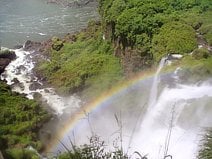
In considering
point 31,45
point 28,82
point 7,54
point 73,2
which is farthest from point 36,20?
point 28,82

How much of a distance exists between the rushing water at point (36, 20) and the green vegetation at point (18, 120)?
10.9 metres

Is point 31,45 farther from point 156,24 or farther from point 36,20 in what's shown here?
point 156,24

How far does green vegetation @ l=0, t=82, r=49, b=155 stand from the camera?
61.9ft

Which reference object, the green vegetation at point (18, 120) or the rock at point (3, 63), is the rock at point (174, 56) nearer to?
the green vegetation at point (18, 120)

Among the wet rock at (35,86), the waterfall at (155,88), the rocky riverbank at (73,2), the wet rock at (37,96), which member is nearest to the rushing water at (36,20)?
the rocky riverbank at (73,2)

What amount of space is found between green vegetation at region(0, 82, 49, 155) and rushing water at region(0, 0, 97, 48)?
35.9ft

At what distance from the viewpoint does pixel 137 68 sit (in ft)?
77.8

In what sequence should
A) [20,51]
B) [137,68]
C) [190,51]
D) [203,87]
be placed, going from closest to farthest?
[203,87] < [190,51] < [137,68] < [20,51]

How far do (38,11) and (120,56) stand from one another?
18.1 m

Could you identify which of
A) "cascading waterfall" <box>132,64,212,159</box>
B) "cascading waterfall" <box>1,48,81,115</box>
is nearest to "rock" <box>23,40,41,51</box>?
"cascading waterfall" <box>1,48,81,115</box>

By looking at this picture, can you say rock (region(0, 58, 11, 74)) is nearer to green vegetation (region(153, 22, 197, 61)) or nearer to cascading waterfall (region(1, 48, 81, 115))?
cascading waterfall (region(1, 48, 81, 115))

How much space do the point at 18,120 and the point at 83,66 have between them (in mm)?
6801

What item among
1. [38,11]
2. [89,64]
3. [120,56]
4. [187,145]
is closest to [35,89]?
[89,64]

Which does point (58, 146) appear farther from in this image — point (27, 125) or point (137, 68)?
point (137, 68)
